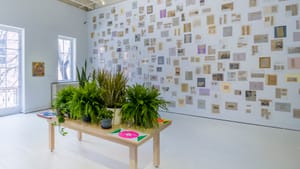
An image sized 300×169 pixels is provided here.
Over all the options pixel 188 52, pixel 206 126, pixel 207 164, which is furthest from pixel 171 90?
pixel 207 164

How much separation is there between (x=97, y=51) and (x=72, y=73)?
1100 mm

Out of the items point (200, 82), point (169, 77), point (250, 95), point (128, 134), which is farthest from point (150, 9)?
point (128, 134)

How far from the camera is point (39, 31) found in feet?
15.8

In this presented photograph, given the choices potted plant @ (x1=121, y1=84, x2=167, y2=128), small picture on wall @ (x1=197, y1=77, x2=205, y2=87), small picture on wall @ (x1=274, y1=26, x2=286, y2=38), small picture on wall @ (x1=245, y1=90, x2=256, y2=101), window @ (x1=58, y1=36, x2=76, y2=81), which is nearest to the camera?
potted plant @ (x1=121, y1=84, x2=167, y2=128)

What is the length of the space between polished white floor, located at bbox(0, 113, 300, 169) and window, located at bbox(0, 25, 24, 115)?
3.74 feet

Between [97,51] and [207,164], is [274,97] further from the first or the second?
[97,51]

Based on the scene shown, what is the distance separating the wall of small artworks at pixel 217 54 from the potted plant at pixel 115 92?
2.74 metres

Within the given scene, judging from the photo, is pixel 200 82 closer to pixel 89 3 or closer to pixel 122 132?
→ pixel 122 132

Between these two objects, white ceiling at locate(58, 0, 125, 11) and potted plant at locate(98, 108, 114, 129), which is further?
white ceiling at locate(58, 0, 125, 11)

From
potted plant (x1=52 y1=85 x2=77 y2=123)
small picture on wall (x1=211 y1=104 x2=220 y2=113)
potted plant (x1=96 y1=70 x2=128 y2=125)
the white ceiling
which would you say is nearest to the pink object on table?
potted plant (x1=96 y1=70 x2=128 y2=125)

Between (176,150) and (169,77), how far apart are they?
7.91ft

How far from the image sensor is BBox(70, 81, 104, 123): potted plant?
1.90 meters

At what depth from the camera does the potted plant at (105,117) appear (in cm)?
185

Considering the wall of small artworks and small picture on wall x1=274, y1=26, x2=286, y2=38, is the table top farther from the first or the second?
small picture on wall x1=274, y1=26, x2=286, y2=38
